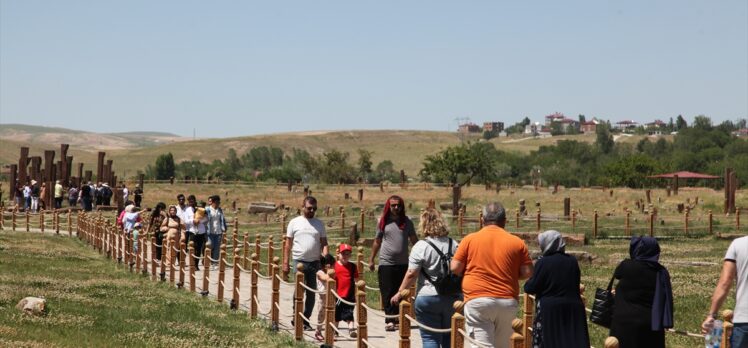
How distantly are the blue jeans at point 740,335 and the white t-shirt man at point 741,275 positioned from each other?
4cm

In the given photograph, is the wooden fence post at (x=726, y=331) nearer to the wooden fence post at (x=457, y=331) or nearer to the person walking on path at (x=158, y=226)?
the wooden fence post at (x=457, y=331)

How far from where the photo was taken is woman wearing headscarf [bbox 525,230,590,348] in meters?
10.3

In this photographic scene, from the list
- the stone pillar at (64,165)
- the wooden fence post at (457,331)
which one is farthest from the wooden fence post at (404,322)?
the stone pillar at (64,165)

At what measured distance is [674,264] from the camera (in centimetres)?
2972

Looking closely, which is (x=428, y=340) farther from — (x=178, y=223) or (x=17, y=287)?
(x=178, y=223)

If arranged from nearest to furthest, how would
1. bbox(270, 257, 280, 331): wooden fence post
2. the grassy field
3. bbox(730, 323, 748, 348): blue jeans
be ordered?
bbox(730, 323, 748, 348): blue jeans
the grassy field
bbox(270, 257, 280, 331): wooden fence post

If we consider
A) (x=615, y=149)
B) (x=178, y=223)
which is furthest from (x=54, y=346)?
(x=615, y=149)

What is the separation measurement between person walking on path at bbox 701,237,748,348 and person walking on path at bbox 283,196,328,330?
23.7 ft

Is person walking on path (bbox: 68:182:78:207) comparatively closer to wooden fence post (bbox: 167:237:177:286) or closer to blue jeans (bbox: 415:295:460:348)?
wooden fence post (bbox: 167:237:177:286)

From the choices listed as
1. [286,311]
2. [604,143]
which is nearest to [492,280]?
[286,311]

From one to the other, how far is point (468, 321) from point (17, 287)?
11857mm

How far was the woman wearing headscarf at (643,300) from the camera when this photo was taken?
1034 centimetres

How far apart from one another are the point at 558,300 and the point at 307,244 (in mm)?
6268

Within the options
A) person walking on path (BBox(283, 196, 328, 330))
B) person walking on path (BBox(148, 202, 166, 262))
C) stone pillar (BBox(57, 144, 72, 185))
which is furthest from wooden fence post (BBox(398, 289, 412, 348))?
Result: stone pillar (BBox(57, 144, 72, 185))
